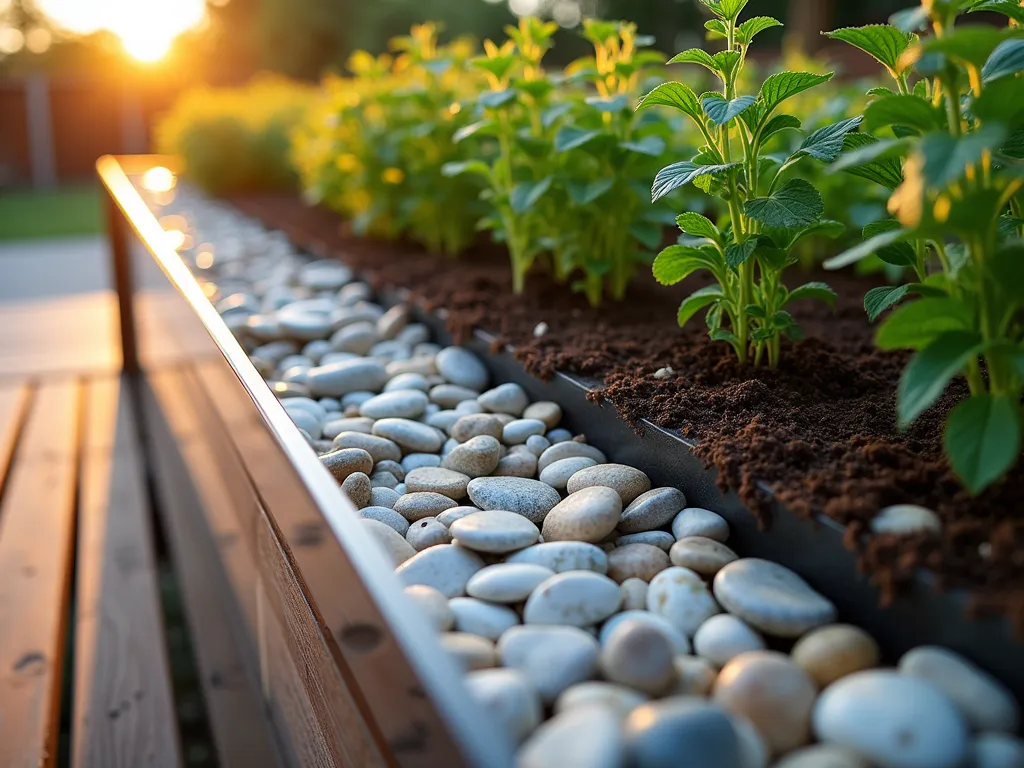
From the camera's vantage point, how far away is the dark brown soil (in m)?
0.91

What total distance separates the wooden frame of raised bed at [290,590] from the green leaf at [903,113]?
27.2 inches

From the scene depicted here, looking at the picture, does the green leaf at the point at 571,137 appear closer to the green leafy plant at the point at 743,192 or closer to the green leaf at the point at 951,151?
the green leafy plant at the point at 743,192

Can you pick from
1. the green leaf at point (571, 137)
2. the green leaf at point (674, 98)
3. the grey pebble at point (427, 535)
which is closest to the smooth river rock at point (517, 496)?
the grey pebble at point (427, 535)

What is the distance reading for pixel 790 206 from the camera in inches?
50.8

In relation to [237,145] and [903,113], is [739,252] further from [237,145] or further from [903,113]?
[237,145]

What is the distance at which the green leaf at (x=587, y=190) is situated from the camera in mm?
1859

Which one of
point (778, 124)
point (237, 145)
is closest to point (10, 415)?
point (237, 145)

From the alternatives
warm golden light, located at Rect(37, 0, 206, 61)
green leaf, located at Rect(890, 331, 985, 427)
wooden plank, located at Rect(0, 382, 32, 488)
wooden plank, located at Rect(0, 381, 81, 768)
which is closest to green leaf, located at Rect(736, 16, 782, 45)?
green leaf, located at Rect(890, 331, 985, 427)

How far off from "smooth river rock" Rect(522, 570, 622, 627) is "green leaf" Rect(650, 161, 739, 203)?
54cm

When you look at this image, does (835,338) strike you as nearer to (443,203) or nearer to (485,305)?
(485,305)

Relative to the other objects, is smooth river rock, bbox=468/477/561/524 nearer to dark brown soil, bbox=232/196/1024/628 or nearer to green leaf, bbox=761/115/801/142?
dark brown soil, bbox=232/196/1024/628

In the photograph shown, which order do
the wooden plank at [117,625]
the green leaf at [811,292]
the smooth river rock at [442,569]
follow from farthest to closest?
the wooden plank at [117,625] → the green leaf at [811,292] → the smooth river rock at [442,569]

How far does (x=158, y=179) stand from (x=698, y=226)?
4.83 meters

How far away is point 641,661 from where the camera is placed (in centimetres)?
88
